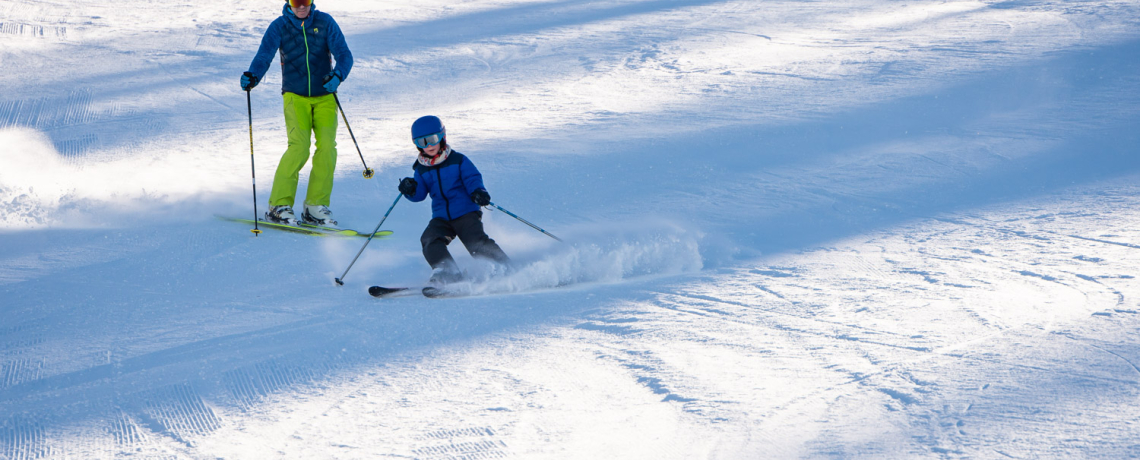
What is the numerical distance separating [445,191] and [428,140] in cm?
30

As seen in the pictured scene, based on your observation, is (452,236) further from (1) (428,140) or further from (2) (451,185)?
(1) (428,140)

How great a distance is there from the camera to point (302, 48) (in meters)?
5.17

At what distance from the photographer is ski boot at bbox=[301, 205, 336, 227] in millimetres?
5395

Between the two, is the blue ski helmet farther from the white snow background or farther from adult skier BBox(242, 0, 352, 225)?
adult skier BBox(242, 0, 352, 225)

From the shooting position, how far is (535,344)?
3.50 m

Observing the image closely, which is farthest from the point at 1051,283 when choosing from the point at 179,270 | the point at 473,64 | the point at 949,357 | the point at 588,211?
the point at 473,64

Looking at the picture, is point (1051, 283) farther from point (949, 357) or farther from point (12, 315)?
point (12, 315)

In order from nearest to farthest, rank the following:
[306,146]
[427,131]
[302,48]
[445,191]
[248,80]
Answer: [427,131]
[445,191]
[248,80]
[302,48]
[306,146]

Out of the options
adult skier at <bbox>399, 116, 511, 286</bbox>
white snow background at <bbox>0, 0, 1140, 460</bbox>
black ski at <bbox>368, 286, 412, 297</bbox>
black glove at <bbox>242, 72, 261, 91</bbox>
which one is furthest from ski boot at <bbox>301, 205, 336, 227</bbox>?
black ski at <bbox>368, 286, 412, 297</bbox>

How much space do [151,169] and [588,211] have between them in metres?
3.51

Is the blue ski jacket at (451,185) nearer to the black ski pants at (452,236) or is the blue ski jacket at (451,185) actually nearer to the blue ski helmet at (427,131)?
the black ski pants at (452,236)

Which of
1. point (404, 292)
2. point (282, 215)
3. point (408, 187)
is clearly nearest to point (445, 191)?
point (408, 187)

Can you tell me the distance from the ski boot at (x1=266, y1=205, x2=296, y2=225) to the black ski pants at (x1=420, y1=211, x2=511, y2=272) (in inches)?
49.9

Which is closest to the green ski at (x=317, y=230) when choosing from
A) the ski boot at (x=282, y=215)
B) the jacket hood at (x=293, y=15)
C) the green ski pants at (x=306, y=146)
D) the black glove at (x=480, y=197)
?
the ski boot at (x=282, y=215)
